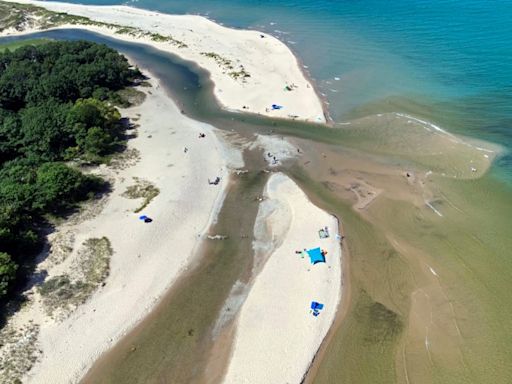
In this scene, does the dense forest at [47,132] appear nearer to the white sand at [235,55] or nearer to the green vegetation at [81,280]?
the green vegetation at [81,280]

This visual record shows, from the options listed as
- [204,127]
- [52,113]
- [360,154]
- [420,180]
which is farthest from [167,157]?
[420,180]

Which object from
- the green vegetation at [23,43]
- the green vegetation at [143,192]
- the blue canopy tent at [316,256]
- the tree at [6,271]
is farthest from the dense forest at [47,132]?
the blue canopy tent at [316,256]

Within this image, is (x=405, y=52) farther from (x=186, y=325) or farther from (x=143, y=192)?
(x=186, y=325)

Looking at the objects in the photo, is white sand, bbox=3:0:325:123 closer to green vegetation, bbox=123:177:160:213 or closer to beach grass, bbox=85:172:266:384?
green vegetation, bbox=123:177:160:213

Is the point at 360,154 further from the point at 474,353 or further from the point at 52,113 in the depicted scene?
the point at 52,113

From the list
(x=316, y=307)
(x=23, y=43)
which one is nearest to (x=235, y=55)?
(x=23, y=43)

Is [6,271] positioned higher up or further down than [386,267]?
higher up
